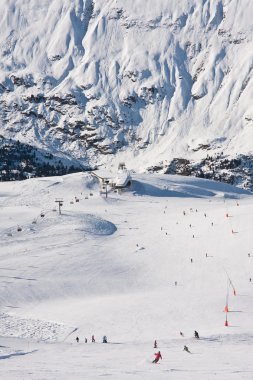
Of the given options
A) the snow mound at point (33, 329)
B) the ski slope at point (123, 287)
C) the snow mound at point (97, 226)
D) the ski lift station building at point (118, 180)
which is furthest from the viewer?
the ski lift station building at point (118, 180)

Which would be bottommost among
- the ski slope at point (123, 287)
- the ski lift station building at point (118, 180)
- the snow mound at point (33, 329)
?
the snow mound at point (33, 329)

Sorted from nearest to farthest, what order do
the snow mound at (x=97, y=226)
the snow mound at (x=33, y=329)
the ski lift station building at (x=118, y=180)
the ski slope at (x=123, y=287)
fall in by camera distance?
the ski slope at (x=123, y=287)
the snow mound at (x=33, y=329)
the snow mound at (x=97, y=226)
the ski lift station building at (x=118, y=180)

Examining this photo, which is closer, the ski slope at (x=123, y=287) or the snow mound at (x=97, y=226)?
the ski slope at (x=123, y=287)

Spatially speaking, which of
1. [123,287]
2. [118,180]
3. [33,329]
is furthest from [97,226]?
[33,329]

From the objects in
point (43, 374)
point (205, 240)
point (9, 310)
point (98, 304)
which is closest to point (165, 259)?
point (205, 240)

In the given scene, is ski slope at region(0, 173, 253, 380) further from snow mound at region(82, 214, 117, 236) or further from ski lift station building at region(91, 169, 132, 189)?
Result: ski lift station building at region(91, 169, 132, 189)

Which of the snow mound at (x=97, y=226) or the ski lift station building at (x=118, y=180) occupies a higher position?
the ski lift station building at (x=118, y=180)

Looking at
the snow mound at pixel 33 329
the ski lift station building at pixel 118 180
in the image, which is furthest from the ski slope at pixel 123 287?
the ski lift station building at pixel 118 180

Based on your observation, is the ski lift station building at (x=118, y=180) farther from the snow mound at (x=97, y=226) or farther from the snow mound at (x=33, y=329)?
the snow mound at (x=33, y=329)

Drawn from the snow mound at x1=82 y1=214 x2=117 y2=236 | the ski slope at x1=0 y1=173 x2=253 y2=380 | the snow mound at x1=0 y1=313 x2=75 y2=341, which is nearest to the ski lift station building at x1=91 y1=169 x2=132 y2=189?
the ski slope at x1=0 y1=173 x2=253 y2=380
